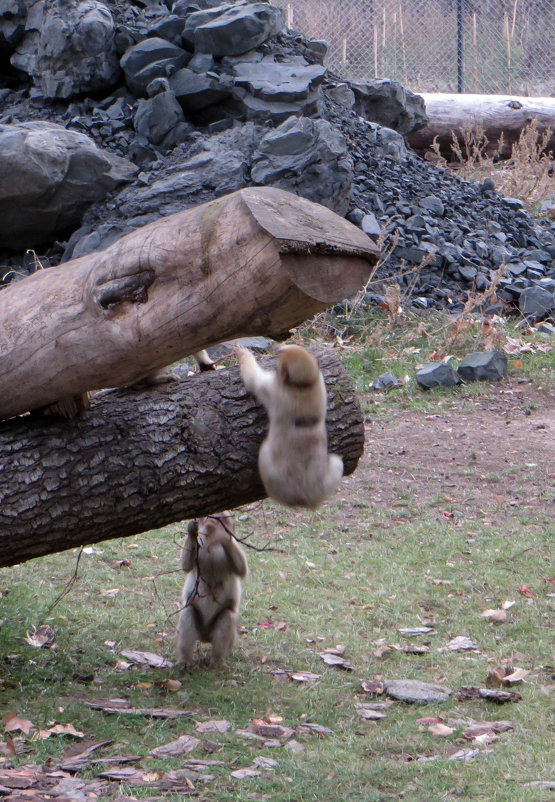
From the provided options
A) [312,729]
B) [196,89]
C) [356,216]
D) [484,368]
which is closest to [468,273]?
[356,216]

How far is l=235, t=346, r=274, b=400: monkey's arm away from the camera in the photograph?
4.46 meters

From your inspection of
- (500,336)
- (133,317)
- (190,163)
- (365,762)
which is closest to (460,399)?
(500,336)

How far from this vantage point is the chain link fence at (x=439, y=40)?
18.7 meters

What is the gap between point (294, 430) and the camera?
4.26 m

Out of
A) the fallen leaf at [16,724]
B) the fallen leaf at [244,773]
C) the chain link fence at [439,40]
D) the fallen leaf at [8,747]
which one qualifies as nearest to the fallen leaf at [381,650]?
the fallen leaf at [244,773]

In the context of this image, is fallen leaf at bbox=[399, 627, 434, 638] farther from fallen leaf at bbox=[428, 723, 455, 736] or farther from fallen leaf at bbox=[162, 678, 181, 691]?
fallen leaf at bbox=[162, 678, 181, 691]

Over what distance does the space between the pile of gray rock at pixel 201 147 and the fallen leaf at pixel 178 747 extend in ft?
24.8

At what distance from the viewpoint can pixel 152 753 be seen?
13.5 feet

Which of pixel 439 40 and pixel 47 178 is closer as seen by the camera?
pixel 47 178

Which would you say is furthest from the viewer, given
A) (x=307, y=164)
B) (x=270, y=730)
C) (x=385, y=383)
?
(x=307, y=164)

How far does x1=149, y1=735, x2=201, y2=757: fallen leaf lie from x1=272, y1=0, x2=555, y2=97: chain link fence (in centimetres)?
1632

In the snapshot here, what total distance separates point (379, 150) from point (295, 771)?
1104 cm

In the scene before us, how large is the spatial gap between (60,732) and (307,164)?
Result: 840cm

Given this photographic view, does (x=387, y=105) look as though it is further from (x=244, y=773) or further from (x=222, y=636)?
(x=244, y=773)
